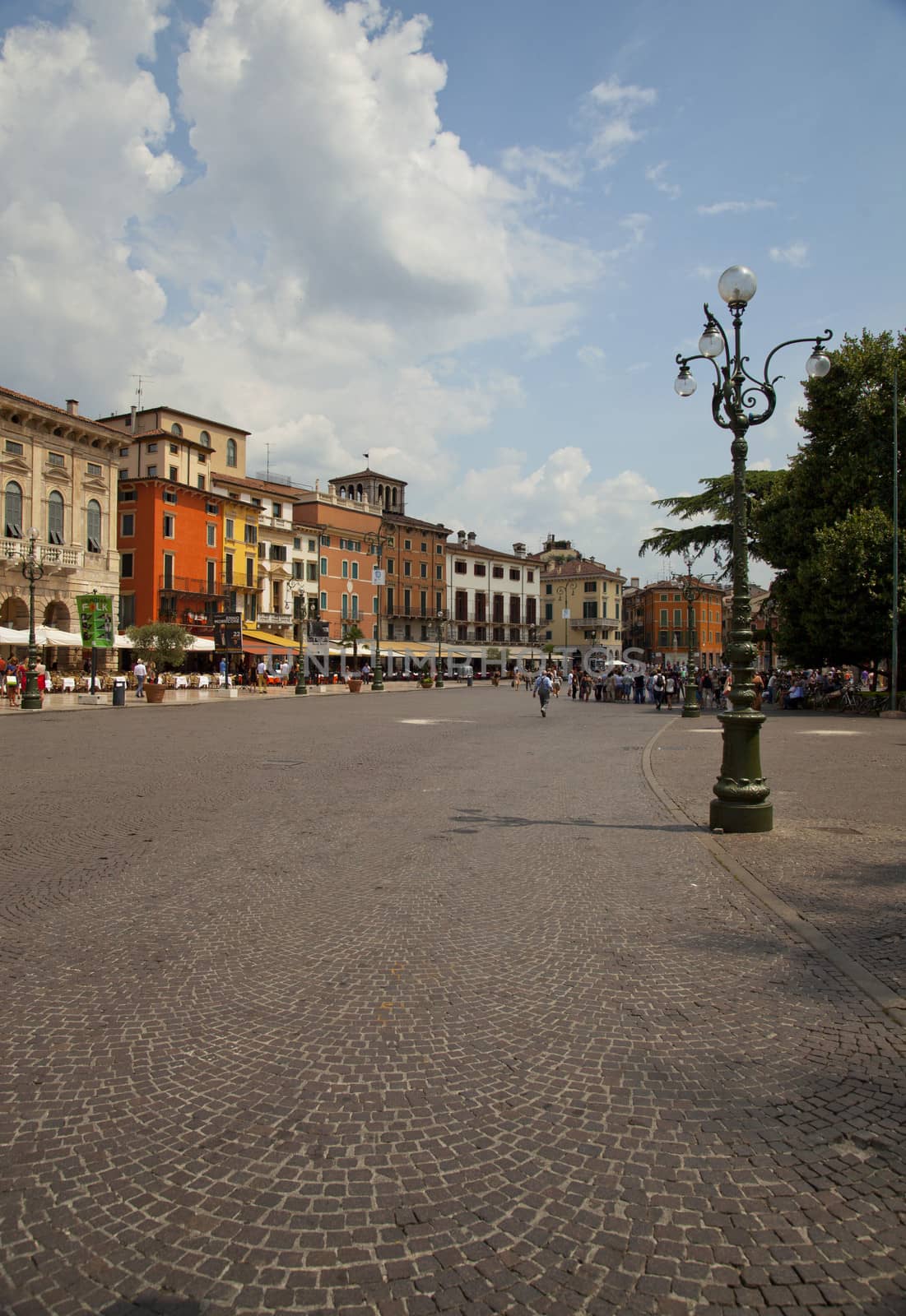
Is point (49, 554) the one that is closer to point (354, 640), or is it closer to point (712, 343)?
point (354, 640)

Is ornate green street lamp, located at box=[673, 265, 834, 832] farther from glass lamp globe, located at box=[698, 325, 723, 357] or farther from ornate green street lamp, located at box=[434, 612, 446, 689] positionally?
ornate green street lamp, located at box=[434, 612, 446, 689]

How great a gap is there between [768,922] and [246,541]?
5687 cm

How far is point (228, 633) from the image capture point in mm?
42062

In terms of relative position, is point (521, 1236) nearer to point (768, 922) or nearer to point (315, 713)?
point (768, 922)

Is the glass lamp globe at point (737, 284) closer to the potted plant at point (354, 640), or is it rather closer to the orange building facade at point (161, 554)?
the orange building facade at point (161, 554)

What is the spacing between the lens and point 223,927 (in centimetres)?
497

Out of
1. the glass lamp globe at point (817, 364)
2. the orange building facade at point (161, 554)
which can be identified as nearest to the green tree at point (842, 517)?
the glass lamp globe at point (817, 364)

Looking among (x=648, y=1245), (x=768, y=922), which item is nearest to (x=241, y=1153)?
(x=648, y=1245)

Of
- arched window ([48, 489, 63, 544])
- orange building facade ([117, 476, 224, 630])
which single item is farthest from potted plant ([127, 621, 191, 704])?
orange building facade ([117, 476, 224, 630])

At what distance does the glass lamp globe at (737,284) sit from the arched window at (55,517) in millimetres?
38904

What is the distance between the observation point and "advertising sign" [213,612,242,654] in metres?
41.0

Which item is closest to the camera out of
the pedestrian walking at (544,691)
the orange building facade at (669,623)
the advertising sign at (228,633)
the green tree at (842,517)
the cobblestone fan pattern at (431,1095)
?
the cobblestone fan pattern at (431,1095)

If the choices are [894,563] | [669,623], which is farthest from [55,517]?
[669,623]

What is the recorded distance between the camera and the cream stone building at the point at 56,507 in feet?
127
